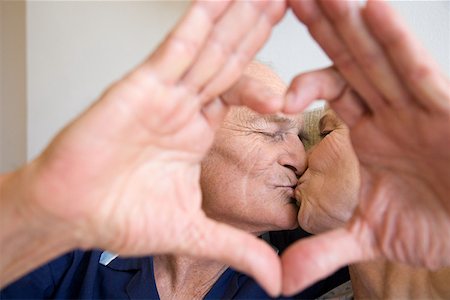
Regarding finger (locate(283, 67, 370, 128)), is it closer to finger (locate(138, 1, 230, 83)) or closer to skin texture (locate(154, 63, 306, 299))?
finger (locate(138, 1, 230, 83))

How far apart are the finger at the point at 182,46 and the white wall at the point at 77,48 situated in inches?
60.8

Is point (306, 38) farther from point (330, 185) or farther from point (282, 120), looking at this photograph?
point (330, 185)

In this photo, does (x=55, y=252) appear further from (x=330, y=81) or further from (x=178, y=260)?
(x=178, y=260)

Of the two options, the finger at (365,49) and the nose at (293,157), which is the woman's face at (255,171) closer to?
the nose at (293,157)

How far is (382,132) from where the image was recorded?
62cm

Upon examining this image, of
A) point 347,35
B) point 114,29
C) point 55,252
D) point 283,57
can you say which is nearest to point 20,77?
point 114,29

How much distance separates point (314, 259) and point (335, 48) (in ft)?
0.97

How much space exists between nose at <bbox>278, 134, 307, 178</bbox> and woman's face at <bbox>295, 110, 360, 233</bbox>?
1.1 inches

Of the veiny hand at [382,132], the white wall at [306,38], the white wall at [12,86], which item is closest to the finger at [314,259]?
the veiny hand at [382,132]

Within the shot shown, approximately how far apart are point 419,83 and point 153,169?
360 millimetres

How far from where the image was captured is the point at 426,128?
565 mm

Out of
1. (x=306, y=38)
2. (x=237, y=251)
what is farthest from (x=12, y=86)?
(x=237, y=251)

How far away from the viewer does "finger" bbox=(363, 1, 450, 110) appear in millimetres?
523

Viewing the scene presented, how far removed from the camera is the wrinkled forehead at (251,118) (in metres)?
1.08
